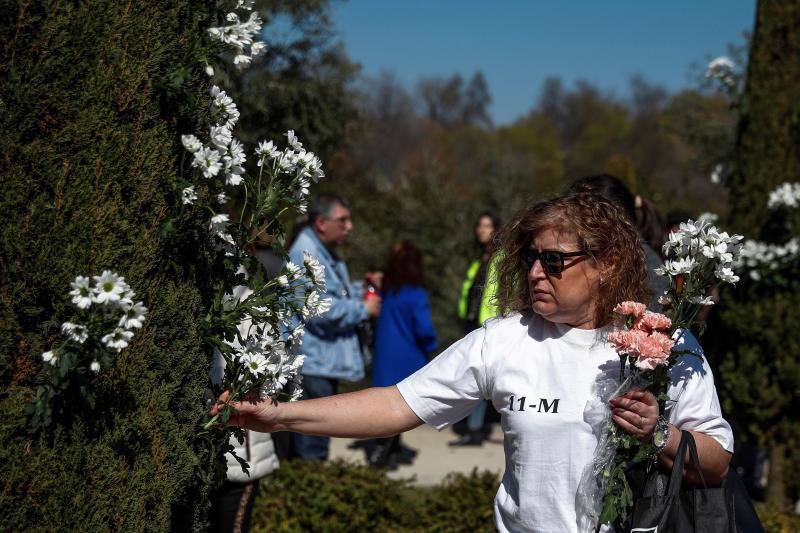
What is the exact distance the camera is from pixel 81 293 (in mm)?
1962

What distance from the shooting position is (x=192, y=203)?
2322 mm

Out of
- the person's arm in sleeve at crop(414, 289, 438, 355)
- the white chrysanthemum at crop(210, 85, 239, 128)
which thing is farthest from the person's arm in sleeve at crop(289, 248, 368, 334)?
the white chrysanthemum at crop(210, 85, 239, 128)

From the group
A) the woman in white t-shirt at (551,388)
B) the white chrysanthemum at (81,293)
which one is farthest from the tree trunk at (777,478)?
the white chrysanthemum at (81,293)

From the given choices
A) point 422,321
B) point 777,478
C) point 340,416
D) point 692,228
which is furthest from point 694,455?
point 422,321

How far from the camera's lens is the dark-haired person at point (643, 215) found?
314 cm

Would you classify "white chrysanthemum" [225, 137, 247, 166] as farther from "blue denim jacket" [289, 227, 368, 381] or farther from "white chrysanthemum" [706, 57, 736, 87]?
"white chrysanthemum" [706, 57, 736, 87]

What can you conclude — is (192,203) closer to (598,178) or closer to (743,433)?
(598,178)

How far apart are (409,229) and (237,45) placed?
1134 centimetres

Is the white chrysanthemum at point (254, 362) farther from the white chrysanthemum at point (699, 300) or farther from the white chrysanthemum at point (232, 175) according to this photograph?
the white chrysanthemum at point (699, 300)

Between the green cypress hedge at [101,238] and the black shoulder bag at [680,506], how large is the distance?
1.18m

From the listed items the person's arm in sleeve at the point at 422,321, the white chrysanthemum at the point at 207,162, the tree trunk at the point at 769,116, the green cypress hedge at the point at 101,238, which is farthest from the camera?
the person's arm in sleeve at the point at 422,321

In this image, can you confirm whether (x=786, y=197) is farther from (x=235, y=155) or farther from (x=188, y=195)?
(x=188, y=195)

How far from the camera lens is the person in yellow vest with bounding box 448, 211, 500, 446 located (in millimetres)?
3201

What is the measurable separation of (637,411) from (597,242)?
494 mm
